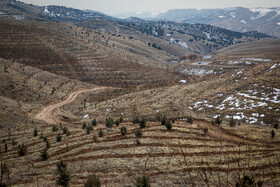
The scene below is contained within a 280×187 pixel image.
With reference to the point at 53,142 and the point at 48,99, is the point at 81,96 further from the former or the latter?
the point at 53,142

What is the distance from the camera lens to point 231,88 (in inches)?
1658

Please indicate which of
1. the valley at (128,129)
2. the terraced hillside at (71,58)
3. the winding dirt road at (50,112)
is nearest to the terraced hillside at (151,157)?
the valley at (128,129)

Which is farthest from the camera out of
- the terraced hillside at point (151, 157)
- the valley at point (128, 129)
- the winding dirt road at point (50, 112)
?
the winding dirt road at point (50, 112)

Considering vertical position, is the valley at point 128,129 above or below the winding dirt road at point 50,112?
above

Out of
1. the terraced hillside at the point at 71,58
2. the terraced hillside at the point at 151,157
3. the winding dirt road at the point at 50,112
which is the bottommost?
the winding dirt road at the point at 50,112

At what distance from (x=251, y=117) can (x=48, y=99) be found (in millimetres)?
49695

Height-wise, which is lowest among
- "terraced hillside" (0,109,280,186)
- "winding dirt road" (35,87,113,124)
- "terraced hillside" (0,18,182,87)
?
"winding dirt road" (35,87,113,124)

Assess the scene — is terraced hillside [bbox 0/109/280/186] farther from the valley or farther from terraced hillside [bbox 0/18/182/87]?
terraced hillside [bbox 0/18/182/87]

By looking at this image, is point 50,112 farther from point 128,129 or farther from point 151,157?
point 151,157

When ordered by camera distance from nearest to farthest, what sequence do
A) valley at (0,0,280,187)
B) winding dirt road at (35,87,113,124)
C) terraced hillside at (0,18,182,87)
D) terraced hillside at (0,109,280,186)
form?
terraced hillside at (0,109,280,186) < valley at (0,0,280,187) < winding dirt road at (35,87,113,124) < terraced hillside at (0,18,182,87)

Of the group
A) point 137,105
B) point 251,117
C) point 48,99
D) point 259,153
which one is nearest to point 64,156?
point 259,153

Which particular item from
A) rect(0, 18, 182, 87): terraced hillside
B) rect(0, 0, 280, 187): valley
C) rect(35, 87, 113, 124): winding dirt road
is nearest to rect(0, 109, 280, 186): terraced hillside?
rect(0, 0, 280, 187): valley

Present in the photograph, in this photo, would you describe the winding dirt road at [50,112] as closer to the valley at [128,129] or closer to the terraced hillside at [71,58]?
the valley at [128,129]

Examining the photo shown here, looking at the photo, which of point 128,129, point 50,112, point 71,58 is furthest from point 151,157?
point 71,58
